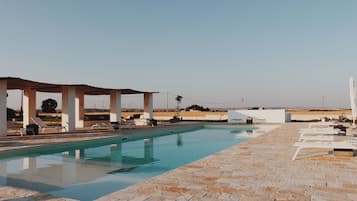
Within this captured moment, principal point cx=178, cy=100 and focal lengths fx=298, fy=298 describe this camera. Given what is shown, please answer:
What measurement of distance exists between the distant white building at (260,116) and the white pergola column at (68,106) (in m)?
12.6

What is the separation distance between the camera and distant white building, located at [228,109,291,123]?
2227 centimetres

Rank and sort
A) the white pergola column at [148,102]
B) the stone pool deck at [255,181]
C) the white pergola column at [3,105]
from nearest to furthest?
the stone pool deck at [255,181], the white pergola column at [3,105], the white pergola column at [148,102]

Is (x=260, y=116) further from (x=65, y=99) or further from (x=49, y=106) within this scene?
(x=49, y=106)

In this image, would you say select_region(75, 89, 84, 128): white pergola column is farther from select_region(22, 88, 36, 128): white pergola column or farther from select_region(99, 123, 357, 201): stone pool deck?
select_region(99, 123, 357, 201): stone pool deck

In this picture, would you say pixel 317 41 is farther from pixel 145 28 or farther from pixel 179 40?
pixel 145 28

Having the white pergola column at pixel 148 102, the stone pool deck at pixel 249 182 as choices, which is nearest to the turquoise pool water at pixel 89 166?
the stone pool deck at pixel 249 182

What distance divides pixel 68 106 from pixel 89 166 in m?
7.05

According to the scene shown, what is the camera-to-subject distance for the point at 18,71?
56.9ft

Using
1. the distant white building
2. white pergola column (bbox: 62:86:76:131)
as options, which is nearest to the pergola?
white pergola column (bbox: 62:86:76:131)

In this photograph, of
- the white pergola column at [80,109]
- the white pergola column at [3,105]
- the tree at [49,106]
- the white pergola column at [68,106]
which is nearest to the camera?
the white pergola column at [3,105]

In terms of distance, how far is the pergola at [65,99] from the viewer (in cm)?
1124

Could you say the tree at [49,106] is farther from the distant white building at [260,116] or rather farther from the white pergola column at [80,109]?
the distant white building at [260,116]

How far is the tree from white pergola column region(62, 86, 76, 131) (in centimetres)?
2404

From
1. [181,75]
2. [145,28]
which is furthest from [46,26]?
[181,75]
